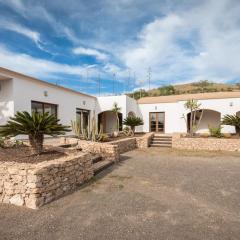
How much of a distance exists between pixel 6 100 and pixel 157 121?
1397cm

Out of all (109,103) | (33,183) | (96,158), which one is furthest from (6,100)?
(109,103)

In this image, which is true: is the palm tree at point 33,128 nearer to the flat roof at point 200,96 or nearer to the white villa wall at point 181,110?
the white villa wall at point 181,110

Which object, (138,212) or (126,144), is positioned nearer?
(138,212)

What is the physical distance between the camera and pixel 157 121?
20812 mm

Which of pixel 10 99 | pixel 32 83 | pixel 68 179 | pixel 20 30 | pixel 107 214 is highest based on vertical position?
pixel 20 30

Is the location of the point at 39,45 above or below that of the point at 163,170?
above

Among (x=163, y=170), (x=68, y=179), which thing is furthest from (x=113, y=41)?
(x=68, y=179)

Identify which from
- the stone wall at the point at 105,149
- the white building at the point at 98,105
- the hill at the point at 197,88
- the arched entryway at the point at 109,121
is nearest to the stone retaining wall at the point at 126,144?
the stone wall at the point at 105,149

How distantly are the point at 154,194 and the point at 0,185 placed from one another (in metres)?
3.83

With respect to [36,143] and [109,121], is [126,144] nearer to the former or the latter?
[36,143]

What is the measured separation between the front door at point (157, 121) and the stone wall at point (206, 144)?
21.4ft

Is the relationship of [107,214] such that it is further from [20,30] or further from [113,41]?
[113,41]

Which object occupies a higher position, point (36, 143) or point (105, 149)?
point (36, 143)

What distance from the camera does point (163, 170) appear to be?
25.6 ft
